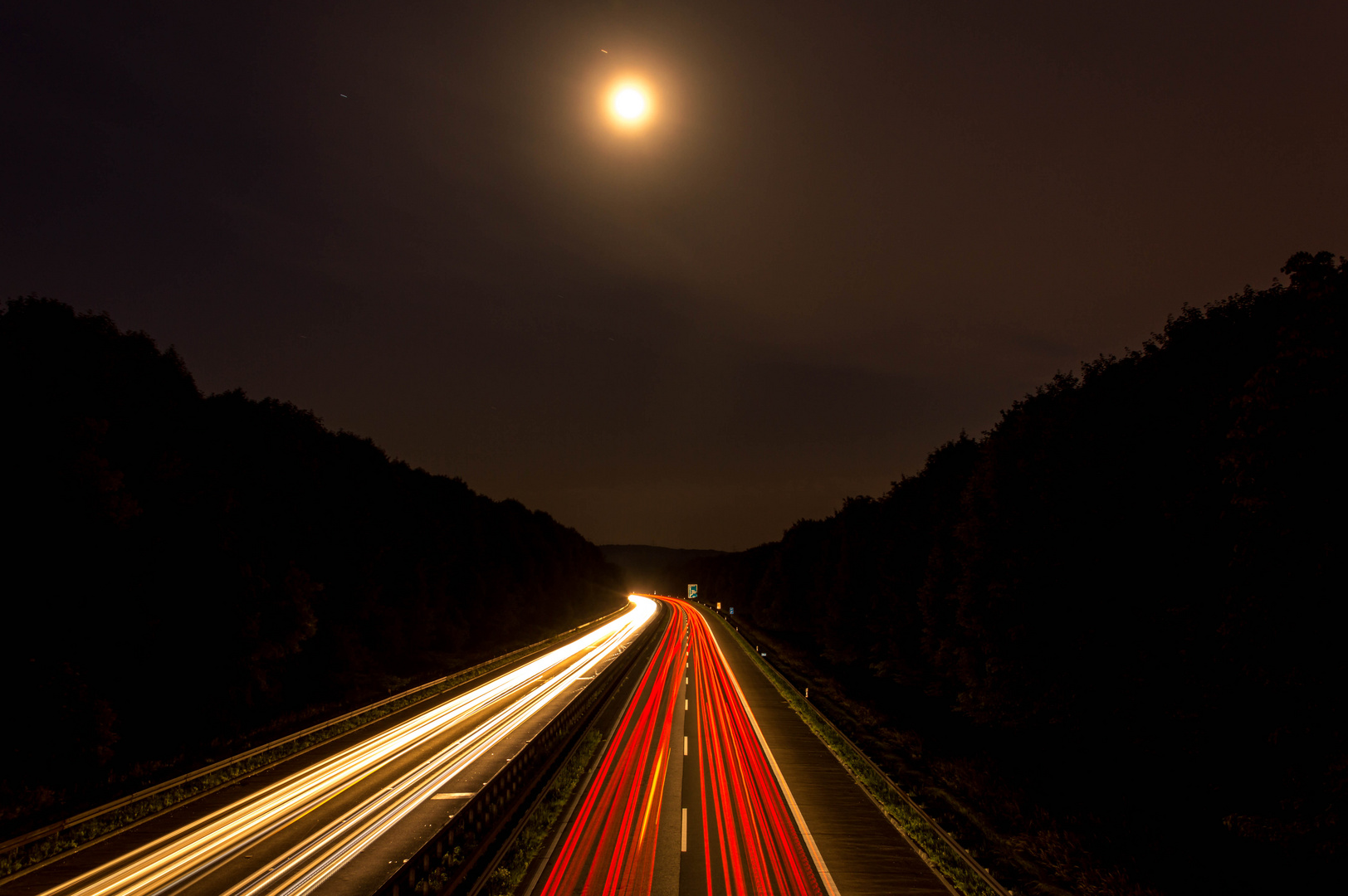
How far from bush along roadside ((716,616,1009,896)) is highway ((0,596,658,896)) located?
11476 mm

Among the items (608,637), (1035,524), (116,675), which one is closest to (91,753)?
(116,675)

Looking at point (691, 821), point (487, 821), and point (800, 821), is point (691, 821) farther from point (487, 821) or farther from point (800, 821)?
point (487, 821)

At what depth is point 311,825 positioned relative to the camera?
647 inches

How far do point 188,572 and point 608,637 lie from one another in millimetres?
44586

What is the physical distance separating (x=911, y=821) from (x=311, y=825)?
14903 millimetres

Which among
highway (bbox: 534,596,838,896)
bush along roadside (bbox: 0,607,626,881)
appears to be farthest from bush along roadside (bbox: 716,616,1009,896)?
bush along roadside (bbox: 0,607,626,881)

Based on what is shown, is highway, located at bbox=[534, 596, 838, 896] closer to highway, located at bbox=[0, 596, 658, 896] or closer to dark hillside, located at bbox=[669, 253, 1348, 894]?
highway, located at bbox=[0, 596, 658, 896]

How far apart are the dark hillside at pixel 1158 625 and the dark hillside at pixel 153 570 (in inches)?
1047

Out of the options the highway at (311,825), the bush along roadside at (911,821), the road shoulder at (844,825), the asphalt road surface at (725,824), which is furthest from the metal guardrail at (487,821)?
the bush along roadside at (911,821)

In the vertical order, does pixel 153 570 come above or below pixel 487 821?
above

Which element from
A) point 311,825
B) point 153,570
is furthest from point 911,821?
point 153,570

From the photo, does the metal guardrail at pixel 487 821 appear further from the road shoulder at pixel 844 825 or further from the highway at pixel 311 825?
the road shoulder at pixel 844 825

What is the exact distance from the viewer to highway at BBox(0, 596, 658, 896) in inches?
524

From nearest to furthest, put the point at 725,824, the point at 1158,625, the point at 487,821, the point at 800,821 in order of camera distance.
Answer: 1. the point at 487,821
2. the point at 725,824
3. the point at 800,821
4. the point at 1158,625
